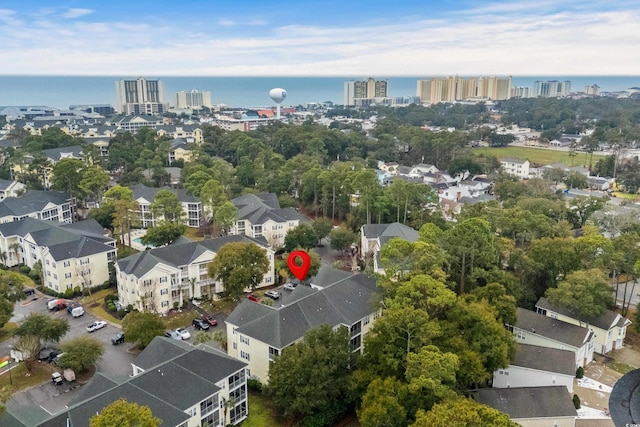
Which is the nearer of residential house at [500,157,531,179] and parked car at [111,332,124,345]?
parked car at [111,332,124,345]

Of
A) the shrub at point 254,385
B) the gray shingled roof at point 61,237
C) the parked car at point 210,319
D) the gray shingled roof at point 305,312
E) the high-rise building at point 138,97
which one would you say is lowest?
the shrub at point 254,385

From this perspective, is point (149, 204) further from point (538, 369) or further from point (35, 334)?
point (538, 369)

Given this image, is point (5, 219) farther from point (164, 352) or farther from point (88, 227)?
point (164, 352)

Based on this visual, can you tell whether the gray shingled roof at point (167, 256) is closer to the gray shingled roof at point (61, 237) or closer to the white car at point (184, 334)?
the gray shingled roof at point (61, 237)

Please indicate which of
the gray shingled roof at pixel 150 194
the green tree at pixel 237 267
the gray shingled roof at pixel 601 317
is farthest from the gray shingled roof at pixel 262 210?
the gray shingled roof at pixel 601 317

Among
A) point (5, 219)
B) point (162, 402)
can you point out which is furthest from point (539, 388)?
point (5, 219)

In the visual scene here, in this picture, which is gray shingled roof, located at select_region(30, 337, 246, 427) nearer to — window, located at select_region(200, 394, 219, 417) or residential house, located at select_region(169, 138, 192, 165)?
window, located at select_region(200, 394, 219, 417)

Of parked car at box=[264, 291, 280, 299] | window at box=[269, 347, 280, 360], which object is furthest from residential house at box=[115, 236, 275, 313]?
window at box=[269, 347, 280, 360]
